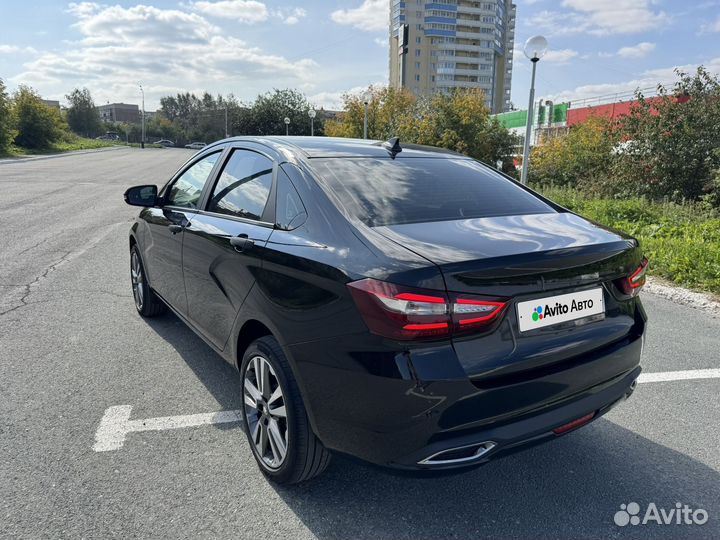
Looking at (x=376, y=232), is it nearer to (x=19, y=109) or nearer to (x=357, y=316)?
(x=357, y=316)

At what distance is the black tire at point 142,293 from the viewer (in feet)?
15.6

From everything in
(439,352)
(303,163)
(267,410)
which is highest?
(303,163)

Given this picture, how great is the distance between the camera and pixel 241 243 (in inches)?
108

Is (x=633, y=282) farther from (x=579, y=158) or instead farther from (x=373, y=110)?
(x=373, y=110)

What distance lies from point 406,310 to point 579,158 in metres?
16.5

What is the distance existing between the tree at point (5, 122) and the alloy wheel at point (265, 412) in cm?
4238

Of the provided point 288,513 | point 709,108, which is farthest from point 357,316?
point 709,108

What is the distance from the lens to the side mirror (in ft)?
13.8

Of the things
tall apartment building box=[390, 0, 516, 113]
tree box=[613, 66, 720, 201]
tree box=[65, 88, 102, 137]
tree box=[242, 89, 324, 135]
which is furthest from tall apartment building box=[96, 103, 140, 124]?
tree box=[613, 66, 720, 201]

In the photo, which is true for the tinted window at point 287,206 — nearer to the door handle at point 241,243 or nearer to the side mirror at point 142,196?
the door handle at point 241,243

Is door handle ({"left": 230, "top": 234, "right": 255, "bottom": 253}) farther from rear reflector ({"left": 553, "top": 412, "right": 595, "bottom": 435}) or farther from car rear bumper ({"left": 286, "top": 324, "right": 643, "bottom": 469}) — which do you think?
rear reflector ({"left": 553, "top": 412, "right": 595, "bottom": 435})

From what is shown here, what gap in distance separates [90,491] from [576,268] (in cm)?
241

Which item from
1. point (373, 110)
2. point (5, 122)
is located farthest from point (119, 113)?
point (373, 110)

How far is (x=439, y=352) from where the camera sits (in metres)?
1.92
